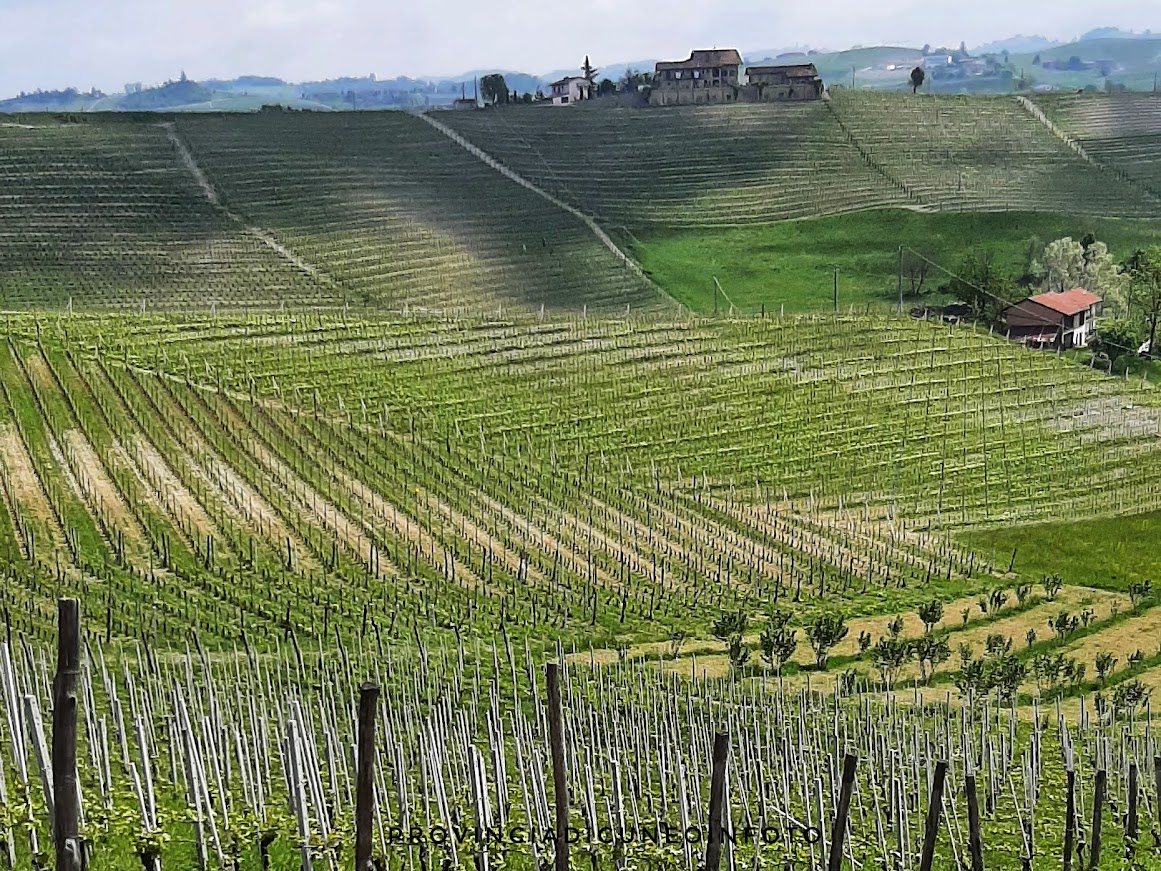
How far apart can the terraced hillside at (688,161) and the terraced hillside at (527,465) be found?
34.4m

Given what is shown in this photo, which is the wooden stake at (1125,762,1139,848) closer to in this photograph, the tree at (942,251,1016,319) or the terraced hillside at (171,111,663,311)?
the terraced hillside at (171,111,663,311)

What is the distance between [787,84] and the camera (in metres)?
98.2

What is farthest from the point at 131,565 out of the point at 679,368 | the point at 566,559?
the point at 679,368

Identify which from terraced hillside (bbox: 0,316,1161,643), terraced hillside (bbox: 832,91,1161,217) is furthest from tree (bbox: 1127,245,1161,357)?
terraced hillside (bbox: 832,91,1161,217)

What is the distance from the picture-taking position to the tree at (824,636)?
2223 cm

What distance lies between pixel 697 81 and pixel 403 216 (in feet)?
122

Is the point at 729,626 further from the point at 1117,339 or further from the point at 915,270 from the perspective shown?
the point at 915,270

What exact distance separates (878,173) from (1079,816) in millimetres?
77268

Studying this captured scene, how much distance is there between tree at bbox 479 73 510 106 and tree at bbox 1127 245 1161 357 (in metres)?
59.6

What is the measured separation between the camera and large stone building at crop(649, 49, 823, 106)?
9800cm

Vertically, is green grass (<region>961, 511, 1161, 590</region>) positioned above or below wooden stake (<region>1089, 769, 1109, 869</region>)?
below

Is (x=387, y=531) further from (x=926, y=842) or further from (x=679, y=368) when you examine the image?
(x=926, y=842)

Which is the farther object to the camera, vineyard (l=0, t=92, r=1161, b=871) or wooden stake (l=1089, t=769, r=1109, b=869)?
wooden stake (l=1089, t=769, r=1109, b=869)

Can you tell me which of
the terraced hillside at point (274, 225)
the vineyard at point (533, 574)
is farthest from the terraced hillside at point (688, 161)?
the vineyard at point (533, 574)
